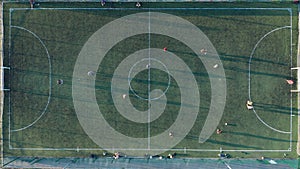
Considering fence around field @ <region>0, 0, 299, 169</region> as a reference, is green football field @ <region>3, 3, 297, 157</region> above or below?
above

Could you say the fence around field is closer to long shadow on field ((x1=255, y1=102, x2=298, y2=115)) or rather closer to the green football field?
the green football field

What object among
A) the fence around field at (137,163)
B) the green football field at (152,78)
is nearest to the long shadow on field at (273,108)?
the green football field at (152,78)

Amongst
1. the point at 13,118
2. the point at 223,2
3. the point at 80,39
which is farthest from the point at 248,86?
the point at 13,118

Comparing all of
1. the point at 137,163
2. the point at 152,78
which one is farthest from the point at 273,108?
the point at 137,163

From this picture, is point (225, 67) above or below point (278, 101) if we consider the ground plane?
above

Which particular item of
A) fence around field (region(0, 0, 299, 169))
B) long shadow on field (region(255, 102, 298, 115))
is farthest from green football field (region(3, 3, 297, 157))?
fence around field (region(0, 0, 299, 169))

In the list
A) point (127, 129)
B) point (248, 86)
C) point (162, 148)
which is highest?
point (248, 86)

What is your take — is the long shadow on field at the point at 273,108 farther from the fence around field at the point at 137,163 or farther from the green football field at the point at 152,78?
the fence around field at the point at 137,163

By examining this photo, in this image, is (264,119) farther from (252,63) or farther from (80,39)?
(80,39)
